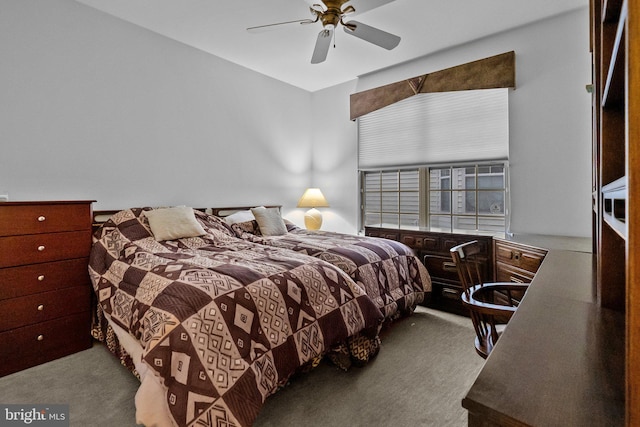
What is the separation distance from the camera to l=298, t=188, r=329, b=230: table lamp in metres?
4.68

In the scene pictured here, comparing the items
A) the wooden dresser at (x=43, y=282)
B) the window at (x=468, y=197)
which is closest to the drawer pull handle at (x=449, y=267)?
the window at (x=468, y=197)

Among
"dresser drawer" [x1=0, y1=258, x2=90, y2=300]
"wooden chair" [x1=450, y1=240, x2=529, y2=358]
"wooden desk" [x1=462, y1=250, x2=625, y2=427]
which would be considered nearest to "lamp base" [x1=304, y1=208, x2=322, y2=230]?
"dresser drawer" [x1=0, y1=258, x2=90, y2=300]

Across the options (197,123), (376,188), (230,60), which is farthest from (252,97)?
(376,188)

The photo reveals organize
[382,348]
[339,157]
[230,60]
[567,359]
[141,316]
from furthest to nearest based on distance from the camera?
[339,157] < [230,60] < [382,348] < [141,316] < [567,359]

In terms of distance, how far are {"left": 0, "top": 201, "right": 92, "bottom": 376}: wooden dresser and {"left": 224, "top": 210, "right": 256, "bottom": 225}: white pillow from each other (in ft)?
4.58

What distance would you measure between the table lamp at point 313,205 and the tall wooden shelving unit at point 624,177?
3743 millimetres

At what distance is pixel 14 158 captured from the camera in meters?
2.64

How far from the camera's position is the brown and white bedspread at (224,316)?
4.75 ft

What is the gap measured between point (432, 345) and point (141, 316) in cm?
208

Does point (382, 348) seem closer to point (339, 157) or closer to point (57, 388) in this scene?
point (57, 388)

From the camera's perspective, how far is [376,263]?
9.11ft

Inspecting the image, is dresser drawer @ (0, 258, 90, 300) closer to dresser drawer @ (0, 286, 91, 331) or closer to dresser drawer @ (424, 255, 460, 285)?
dresser drawer @ (0, 286, 91, 331)

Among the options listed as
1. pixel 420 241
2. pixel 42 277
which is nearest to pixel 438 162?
pixel 420 241

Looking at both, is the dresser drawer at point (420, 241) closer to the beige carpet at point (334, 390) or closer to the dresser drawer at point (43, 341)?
the beige carpet at point (334, 390)
